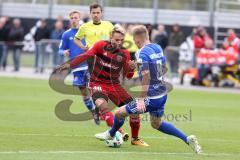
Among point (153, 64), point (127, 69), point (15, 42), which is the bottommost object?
point (15, 42)

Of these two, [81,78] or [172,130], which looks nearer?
[172,130]

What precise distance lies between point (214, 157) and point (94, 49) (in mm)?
3025

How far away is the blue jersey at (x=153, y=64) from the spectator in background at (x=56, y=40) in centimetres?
1760

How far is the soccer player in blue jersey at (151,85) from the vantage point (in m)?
11.5

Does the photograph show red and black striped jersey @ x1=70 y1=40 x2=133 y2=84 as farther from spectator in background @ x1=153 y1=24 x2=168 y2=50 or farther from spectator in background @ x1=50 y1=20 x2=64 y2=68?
spectator in background @ x1=50 y1=20 x2=64 y2=68

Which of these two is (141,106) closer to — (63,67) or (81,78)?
(63,67)

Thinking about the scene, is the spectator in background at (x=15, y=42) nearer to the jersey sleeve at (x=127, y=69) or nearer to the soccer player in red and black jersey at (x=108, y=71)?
the soccer player in red and black jersey at (x=108, y=71)

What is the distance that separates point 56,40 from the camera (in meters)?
30.1

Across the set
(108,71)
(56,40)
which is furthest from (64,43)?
(56,40)

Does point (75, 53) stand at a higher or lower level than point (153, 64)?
lower

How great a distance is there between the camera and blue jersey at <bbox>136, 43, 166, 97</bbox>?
1145cm

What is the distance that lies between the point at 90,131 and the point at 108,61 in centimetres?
179

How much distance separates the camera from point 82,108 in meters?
18.8

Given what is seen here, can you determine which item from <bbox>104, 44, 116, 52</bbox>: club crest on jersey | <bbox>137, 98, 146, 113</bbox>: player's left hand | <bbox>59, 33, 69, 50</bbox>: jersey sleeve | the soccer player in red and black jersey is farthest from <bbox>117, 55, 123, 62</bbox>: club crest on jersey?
<bbox>59, 33, 69, 50</bbox>: jersey sleeve
